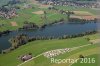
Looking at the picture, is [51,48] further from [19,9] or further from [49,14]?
[19,9]

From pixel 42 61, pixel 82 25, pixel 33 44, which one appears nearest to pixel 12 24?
pixel 33 44

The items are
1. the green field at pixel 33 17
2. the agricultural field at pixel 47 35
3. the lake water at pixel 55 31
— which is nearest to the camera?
the agricultural field at pixel 47 35

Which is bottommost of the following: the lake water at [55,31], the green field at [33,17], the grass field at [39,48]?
the grass field at [39,48]

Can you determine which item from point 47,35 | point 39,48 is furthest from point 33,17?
point 39,48

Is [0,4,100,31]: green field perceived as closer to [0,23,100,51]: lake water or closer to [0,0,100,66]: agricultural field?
[0,0,100,66]: agricultural field

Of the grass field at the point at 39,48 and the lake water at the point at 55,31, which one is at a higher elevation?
the lake water at the point at 55,31

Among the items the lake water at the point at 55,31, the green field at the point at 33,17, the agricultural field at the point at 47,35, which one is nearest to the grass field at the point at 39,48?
the agricultural field at the point at 47,35

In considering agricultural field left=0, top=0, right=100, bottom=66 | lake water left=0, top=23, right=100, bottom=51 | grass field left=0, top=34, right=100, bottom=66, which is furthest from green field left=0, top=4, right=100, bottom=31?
grass field left=0, top=34, right=100, bottom=66

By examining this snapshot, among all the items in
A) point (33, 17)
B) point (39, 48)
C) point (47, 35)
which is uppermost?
point (33, 17)

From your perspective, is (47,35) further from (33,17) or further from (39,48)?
(33,17)

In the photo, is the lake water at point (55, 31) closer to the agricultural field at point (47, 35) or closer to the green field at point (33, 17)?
the agricultural field at point (47, 35)

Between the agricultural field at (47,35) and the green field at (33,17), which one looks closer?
the agricultural field at (47,35)
